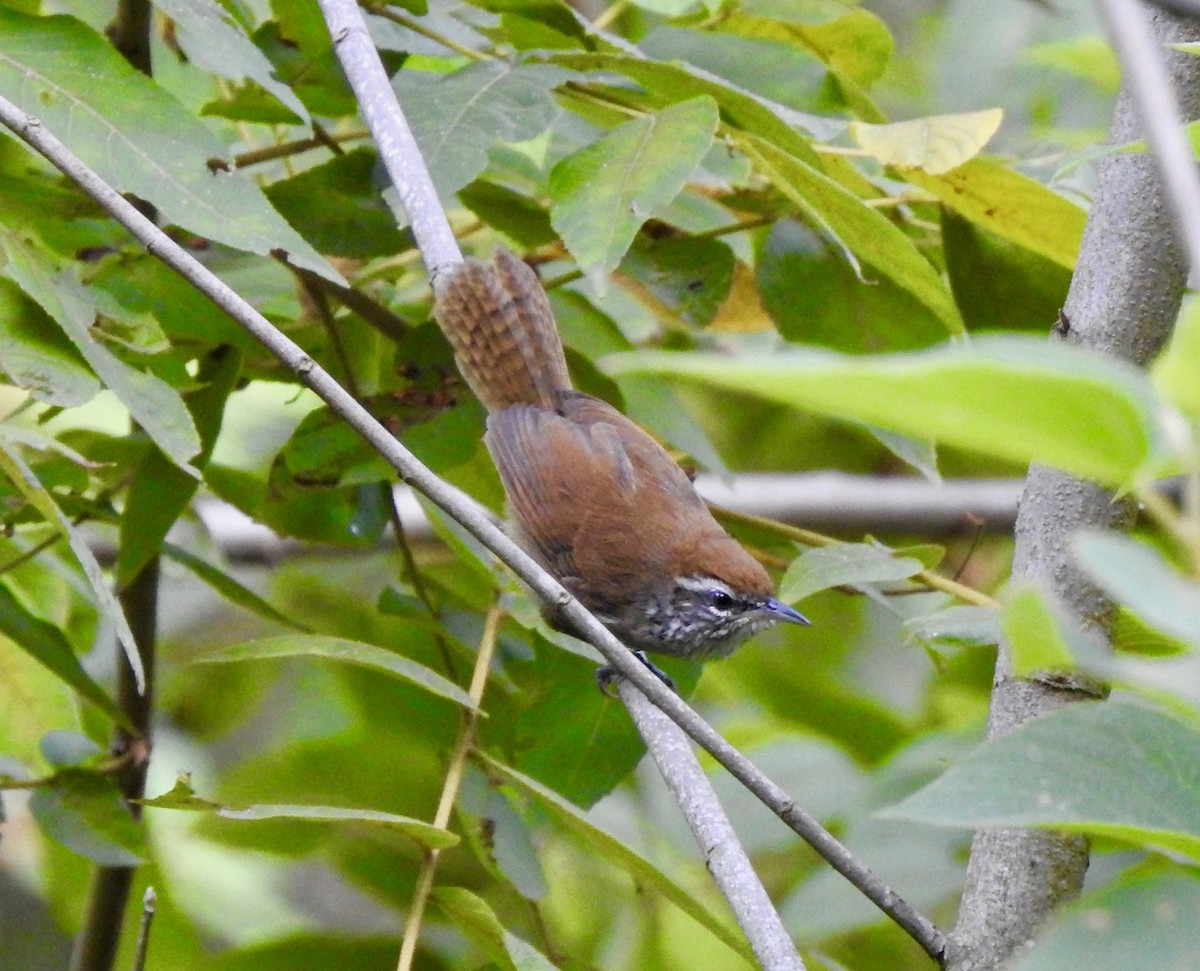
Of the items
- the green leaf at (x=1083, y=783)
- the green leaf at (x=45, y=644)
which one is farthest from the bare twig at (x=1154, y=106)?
the green leaf at (x=45, y=644)

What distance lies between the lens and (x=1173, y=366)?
34.0 inches

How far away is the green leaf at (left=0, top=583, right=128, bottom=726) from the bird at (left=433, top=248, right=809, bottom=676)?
4.13 feet

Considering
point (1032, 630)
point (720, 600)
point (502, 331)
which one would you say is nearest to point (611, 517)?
point (720, 600)

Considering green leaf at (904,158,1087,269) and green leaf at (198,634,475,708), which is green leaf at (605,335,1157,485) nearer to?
green leaf at (198,634,475,708)

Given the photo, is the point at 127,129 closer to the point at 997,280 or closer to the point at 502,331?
the point at 502,331

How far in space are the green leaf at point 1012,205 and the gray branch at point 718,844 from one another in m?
1.15

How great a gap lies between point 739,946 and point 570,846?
6.32ft

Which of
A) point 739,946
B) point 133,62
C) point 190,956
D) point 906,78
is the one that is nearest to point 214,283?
point 133,62

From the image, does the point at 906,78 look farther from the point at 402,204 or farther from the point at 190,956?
the point at 190,956

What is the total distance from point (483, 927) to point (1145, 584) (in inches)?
56.5

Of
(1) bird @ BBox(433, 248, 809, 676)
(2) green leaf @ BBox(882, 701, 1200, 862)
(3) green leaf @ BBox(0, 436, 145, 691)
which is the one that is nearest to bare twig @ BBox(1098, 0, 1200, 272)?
(2) green leaf @ BBox(882, 701, 1200, 862)

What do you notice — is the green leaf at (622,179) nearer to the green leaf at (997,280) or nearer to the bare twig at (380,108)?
the bare twig at (380,108)

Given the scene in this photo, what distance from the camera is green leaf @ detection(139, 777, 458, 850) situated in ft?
6.01

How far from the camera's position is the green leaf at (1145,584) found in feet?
2.60
